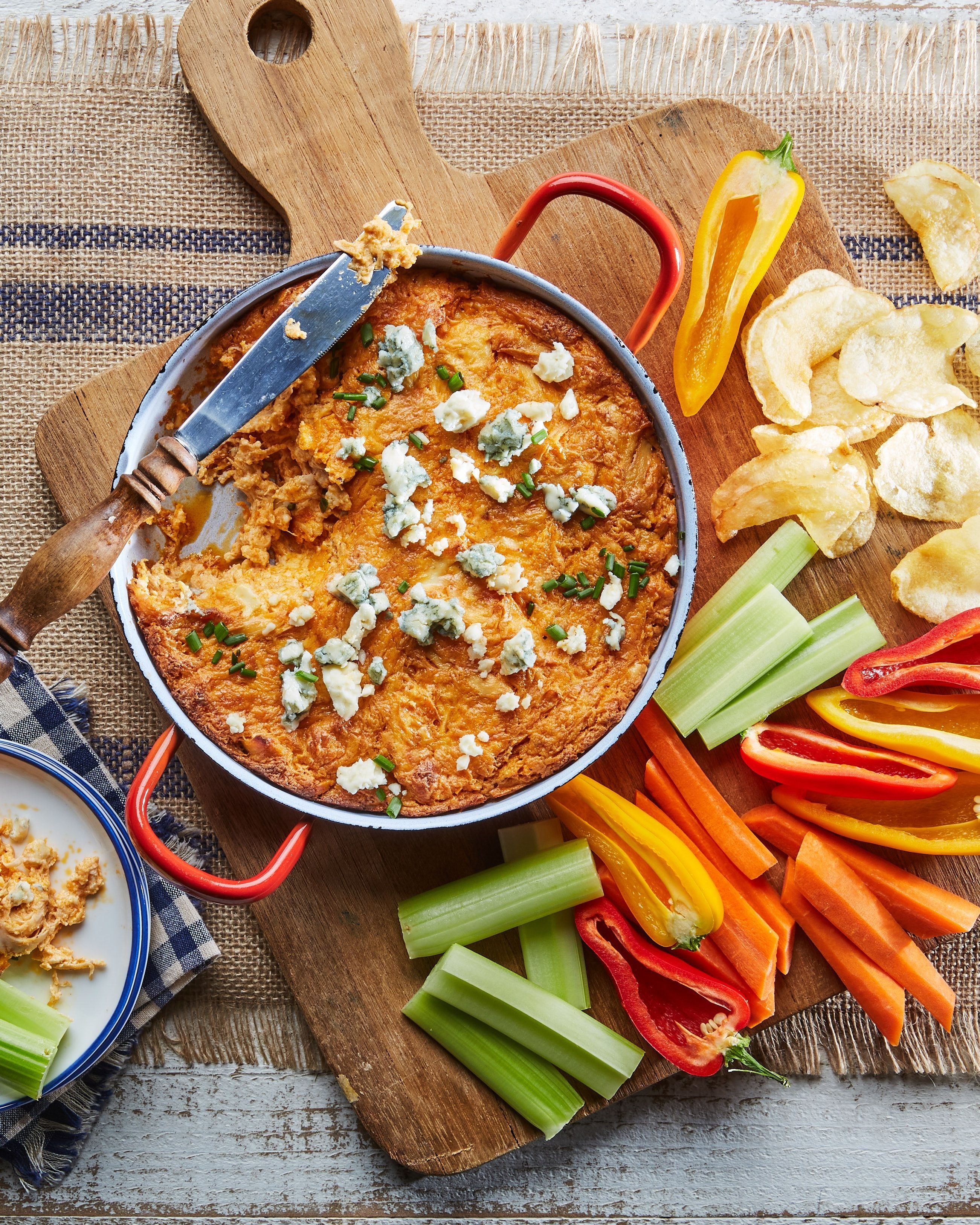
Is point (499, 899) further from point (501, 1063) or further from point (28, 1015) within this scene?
point (28, 1015)

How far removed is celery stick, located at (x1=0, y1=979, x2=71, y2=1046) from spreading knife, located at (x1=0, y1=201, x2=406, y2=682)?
3.79 feet

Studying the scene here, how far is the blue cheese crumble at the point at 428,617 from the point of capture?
2.70 m

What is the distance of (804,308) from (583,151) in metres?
0.91

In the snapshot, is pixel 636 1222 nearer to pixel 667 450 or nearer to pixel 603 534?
pixel 603 534

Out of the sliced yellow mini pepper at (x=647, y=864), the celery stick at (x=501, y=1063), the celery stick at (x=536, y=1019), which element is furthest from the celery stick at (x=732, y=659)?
the celery stick at (x=501, y=1063)

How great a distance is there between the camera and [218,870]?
10.7ft

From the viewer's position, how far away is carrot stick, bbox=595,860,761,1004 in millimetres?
3014

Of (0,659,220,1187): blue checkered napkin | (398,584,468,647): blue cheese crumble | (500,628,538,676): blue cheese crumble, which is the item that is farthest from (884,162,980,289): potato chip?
(0,659,220,1187): blue checkered napkin

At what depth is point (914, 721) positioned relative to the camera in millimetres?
3047

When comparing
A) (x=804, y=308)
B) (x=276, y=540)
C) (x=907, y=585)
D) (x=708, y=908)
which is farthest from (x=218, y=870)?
(x=804, y=308)

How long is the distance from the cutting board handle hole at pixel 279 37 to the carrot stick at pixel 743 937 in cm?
286

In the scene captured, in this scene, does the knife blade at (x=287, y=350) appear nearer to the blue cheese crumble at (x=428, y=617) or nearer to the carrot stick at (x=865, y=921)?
the blue cheese crumble at (x=428, y=617)

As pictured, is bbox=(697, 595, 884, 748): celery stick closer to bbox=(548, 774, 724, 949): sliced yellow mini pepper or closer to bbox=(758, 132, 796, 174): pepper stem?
bbox=(548, 774, 724, 949): sliced yellow mini pepper

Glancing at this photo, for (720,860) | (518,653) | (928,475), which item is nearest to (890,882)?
(720,860)
